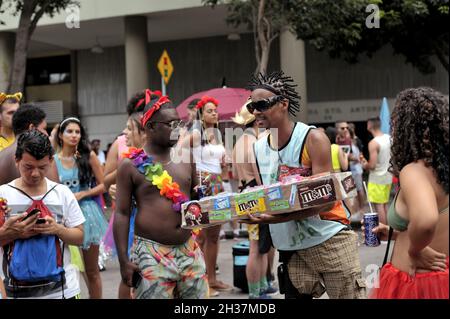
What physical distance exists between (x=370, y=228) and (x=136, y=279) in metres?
1.43

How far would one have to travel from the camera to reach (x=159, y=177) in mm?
3590

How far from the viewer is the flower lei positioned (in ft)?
11.7

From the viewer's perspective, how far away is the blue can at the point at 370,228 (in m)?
3.12

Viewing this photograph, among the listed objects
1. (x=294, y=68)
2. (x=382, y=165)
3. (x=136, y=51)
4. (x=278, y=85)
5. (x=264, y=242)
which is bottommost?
(x=264, y=242)

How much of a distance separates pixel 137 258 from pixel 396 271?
1.62m

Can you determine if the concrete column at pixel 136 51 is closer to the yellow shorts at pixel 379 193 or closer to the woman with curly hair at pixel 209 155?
the yellow shorts at pixel 379 193

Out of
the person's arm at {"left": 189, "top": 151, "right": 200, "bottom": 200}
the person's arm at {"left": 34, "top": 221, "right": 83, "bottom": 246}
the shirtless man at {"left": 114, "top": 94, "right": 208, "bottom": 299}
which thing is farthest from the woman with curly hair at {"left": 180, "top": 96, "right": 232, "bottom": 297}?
the person's arm at {"left": 34, "top": 221, "right": 83, "bottom": 246}

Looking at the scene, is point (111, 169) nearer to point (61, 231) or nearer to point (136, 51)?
point (61, 231)

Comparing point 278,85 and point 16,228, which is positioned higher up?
point 278,85

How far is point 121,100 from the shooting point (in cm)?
2375

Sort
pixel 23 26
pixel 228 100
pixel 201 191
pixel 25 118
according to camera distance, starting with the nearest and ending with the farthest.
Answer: pixel 201 191 → pixel 25 118 → pixel 228 100 → pixel 23 26

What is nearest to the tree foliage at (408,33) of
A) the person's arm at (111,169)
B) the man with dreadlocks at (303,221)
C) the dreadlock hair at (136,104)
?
the dreadlock hair at (136,104)

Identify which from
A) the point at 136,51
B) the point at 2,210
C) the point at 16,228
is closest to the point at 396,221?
the point at 16,228

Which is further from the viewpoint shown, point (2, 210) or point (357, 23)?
point (357, 23)
